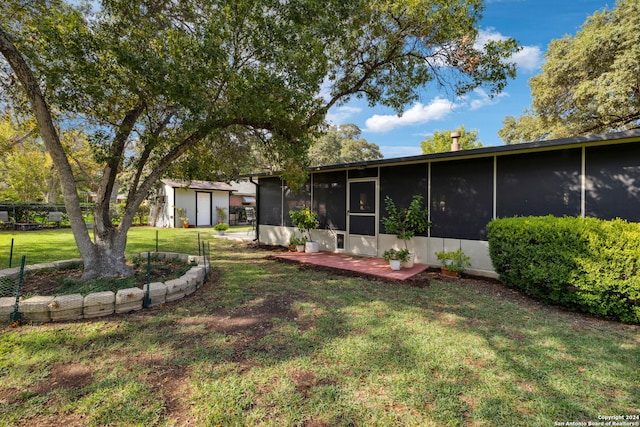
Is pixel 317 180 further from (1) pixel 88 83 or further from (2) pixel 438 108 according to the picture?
(1) pixel 88 83

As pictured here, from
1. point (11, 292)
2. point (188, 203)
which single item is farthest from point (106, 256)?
point (188, 203)

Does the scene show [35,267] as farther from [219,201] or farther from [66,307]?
[219,201]

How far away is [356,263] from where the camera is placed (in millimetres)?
6449

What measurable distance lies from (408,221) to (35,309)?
6041 millimetres

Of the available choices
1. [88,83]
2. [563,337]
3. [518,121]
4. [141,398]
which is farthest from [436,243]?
[518,121]

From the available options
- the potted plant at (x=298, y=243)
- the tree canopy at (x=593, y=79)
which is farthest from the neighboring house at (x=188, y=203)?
the tree canopy at (x=593, y=79)

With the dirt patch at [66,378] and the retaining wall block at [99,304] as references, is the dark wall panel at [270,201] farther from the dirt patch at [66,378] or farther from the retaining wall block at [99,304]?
the dirt patch at [66,378]

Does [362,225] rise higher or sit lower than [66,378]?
higher

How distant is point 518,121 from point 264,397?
19317 mm

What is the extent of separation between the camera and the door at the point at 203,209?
17.7 metres

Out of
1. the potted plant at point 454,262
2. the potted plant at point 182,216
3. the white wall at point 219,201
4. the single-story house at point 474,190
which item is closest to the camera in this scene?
the single-story house at point 474,190

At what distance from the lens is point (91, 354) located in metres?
2.50

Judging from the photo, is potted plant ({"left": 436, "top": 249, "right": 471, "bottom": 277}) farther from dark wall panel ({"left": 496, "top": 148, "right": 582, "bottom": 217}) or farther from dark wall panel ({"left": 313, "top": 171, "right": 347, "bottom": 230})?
dark wall panel ({"left": 313, "top": 171, "right": 347, "bottom": 230})

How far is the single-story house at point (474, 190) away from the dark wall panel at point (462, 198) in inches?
0.7
